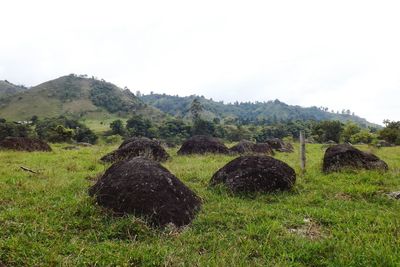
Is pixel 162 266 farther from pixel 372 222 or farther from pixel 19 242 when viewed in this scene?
pixel 372 222

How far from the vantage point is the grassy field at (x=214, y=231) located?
6.36 metres

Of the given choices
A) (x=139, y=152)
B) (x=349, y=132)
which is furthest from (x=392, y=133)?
(x=139, y=152)

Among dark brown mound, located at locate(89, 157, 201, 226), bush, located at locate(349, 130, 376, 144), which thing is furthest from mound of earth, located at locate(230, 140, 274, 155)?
bush, located at locate(349, 130, 376, 144)

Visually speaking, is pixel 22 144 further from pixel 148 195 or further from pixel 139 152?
pixel 148 195

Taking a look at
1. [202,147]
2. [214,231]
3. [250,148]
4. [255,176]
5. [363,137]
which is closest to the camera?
[214,231]

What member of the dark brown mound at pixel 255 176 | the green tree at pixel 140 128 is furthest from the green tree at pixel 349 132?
the dark brown mound at pixel 255 176

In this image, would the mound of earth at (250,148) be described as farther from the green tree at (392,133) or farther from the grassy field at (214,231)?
the green tree at (392,133)

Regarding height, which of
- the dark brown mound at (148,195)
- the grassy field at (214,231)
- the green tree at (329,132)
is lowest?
the grassy field at (214,231)

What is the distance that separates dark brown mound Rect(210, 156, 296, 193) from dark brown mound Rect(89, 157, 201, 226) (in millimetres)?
2244

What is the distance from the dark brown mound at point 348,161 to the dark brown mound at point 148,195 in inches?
348

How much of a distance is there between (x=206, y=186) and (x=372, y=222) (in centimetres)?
573

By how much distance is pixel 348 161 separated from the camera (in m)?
16.1

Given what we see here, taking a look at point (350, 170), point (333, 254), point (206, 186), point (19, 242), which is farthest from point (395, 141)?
point (19, 242)

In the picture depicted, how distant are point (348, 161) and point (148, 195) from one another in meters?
11.2
